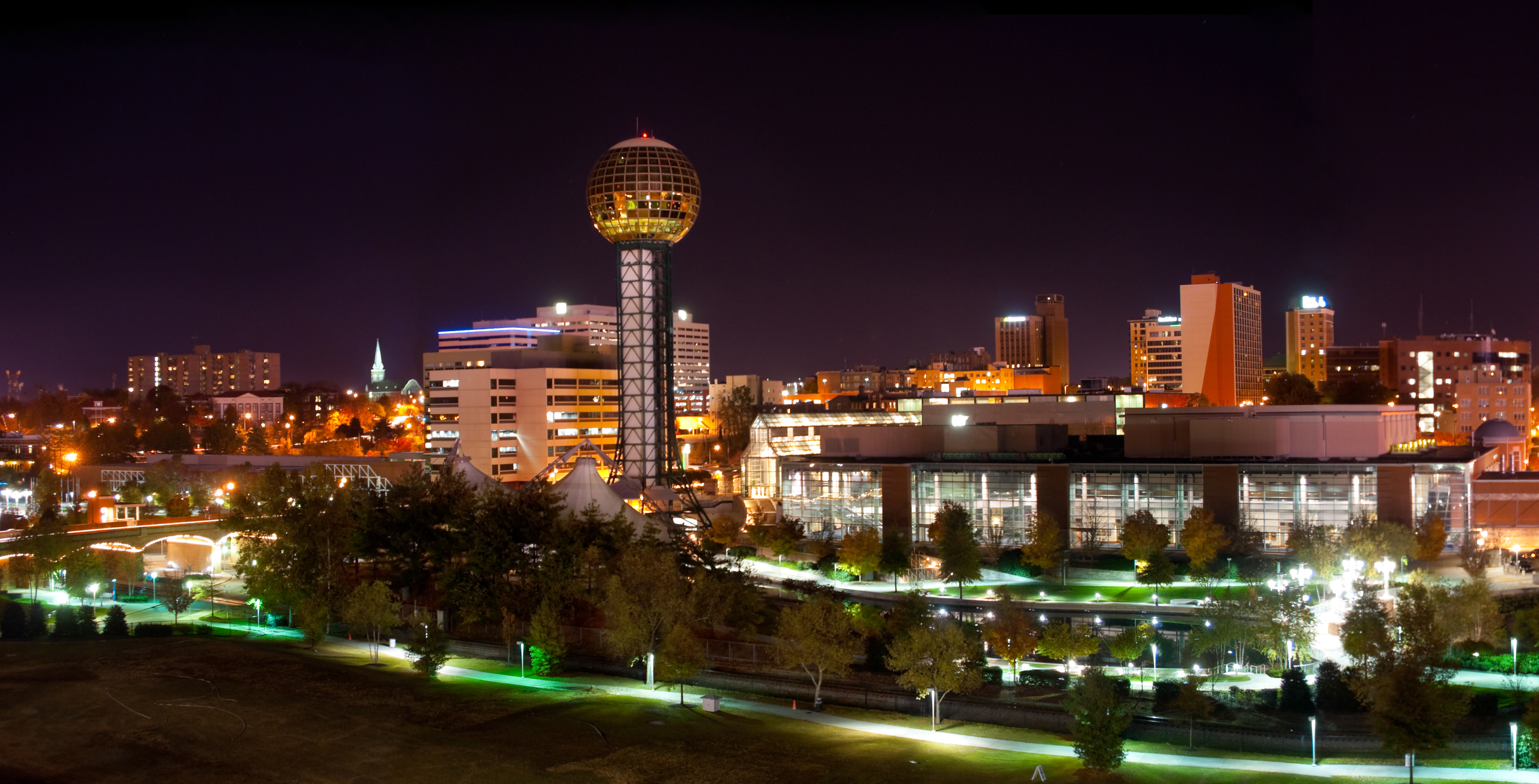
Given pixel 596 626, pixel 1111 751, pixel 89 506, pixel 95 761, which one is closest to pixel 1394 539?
pixel 1111 751

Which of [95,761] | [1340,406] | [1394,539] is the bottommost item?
[95,761]

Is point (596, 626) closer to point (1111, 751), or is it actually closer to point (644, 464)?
point (1111, 751)

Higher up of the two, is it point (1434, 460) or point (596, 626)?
point (1434, 460)

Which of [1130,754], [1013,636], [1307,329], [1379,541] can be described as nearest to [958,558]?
[1013,636]

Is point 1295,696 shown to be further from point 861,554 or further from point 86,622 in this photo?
point 86,622

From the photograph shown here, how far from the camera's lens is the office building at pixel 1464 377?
126 m

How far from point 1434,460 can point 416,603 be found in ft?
150

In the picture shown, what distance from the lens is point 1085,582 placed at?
5309 cm

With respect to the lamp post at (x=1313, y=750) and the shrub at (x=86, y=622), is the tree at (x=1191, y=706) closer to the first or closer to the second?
the lamp post at (x=1313, y=750)

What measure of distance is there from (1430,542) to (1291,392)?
71.8m

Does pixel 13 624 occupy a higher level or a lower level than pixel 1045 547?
lower

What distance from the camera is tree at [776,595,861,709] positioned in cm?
3450

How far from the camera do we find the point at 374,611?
40.8m

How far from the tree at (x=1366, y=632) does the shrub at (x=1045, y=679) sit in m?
7.94
